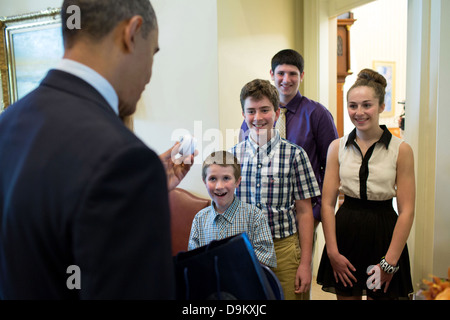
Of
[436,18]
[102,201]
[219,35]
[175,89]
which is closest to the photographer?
[102,201]

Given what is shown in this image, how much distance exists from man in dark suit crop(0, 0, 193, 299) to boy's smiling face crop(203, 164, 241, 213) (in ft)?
3.12

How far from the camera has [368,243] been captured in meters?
1.63

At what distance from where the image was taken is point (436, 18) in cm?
200

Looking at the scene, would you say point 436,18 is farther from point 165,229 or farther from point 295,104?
point 165,229

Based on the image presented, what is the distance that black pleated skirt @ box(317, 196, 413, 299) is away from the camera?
1610mm

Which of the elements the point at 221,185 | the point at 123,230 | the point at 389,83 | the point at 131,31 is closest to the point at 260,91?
the point at 221,185

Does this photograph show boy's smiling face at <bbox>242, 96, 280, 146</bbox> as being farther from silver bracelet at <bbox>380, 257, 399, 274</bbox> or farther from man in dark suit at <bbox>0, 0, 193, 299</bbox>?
man in dark suit at <bbox>0, 0, 193, 299</bbox>

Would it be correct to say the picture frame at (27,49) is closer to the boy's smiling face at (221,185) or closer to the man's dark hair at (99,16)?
the boy's smiling face at (221,185)

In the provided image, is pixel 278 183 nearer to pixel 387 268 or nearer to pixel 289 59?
pixel 387 268

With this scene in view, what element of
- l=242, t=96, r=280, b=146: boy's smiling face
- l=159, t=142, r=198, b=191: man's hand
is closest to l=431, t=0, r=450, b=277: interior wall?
l=242, t=96, r=280, b=146: boy's smiling face

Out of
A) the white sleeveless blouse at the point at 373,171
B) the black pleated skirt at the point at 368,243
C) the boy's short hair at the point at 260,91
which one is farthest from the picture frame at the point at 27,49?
the black pleated skirt at the point at 368,243

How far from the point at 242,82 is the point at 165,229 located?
2.24m
